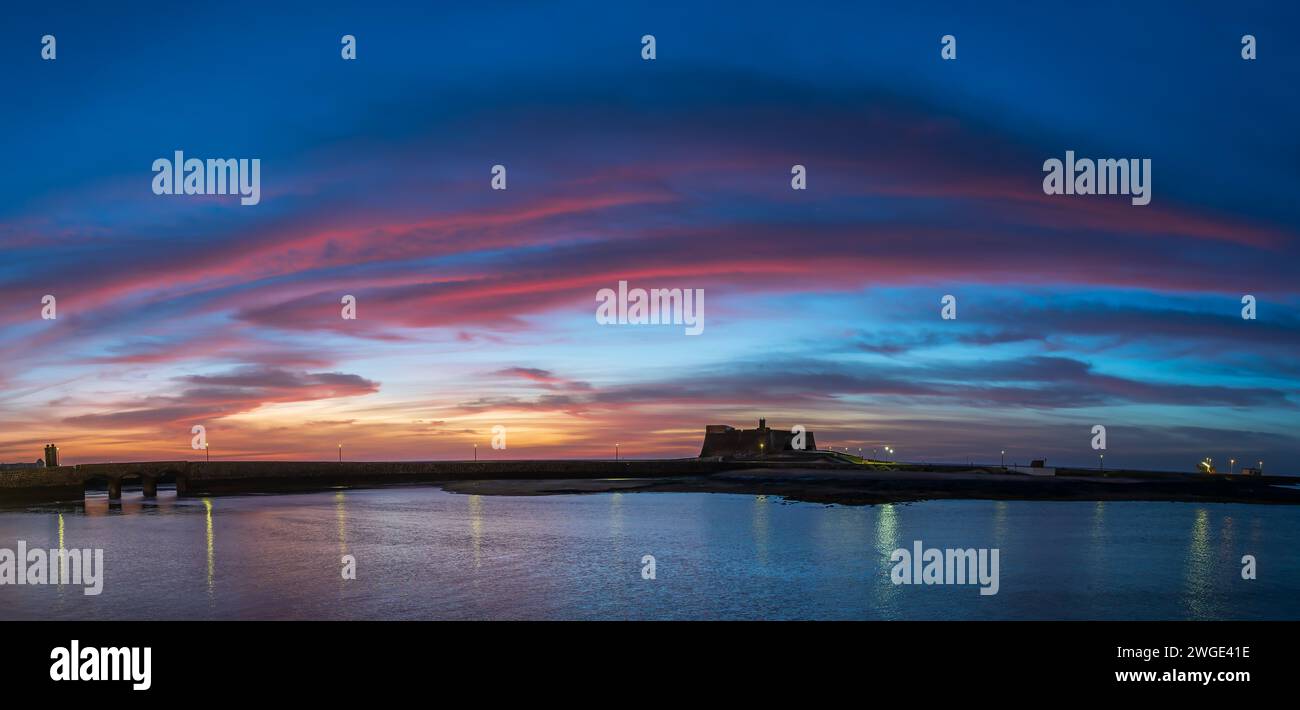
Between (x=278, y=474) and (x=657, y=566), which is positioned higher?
(x=657, y=566)

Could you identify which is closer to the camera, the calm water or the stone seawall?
the calm water

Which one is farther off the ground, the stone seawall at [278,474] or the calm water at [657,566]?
the calm water at [657,566]

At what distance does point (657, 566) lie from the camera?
35.9m

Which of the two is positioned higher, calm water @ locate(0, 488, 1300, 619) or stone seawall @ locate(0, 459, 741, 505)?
calm water @ locate(0, 488, 1300, 619)

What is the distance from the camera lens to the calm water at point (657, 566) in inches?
1037

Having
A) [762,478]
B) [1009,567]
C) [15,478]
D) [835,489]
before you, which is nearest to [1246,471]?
[762,478]

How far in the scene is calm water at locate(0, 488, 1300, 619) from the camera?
86.4ft

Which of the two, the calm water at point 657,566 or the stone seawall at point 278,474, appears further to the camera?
the stone seawall at point 278,474

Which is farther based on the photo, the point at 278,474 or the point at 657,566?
the point at 278,474

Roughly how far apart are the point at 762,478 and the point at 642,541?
272 ft
